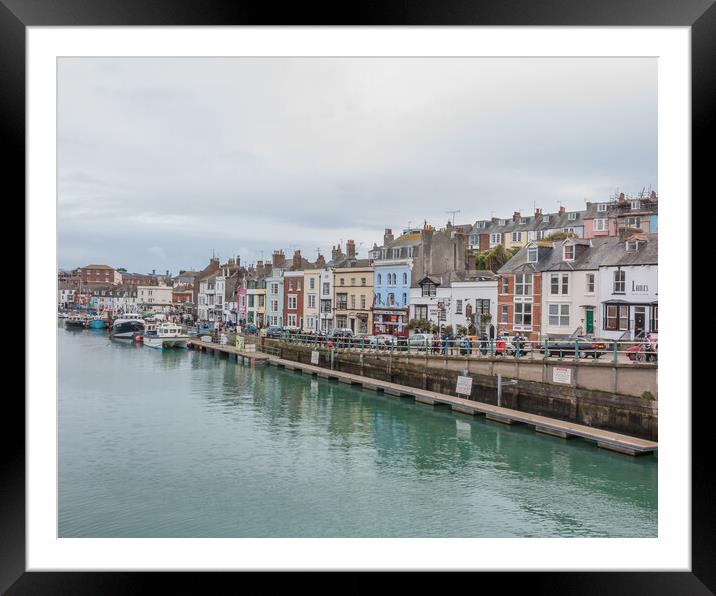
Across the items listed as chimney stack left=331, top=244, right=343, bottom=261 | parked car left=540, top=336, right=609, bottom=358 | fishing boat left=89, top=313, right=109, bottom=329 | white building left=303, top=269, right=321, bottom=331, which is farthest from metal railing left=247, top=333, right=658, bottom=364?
fishing boat left=89, top=313, right=109, bottom=329

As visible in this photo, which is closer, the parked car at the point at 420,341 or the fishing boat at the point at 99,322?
the parked car at the point at 420,341

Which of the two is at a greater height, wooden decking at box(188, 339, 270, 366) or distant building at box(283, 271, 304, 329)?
distant building at box(283, 271, 304, 329)

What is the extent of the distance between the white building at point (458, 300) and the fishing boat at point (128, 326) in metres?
13.1

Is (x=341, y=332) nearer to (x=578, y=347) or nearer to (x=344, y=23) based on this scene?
(x=578, y=347)

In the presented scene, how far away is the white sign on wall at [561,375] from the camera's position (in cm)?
997

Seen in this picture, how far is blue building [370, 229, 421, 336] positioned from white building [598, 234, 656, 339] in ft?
18.8

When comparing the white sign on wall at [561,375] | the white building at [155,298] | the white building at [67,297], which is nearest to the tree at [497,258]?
the white sign on wall at [561,375]

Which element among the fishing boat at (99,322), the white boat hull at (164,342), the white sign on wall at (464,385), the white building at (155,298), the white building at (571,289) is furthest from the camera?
the white building at (155,298)

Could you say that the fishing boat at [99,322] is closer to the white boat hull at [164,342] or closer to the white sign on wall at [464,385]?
the white boat hull at [164,342]

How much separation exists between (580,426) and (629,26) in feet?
23.9

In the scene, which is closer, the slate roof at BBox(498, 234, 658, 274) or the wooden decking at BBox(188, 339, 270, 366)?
the slate roof at BBox(498, 234, 658, 274)

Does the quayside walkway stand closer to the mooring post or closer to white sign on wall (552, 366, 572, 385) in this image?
the mooring post

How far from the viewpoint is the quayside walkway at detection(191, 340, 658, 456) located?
8.23 meters

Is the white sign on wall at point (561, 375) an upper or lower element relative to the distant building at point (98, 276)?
lower
